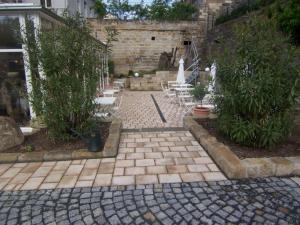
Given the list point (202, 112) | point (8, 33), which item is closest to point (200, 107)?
point (202, 112)

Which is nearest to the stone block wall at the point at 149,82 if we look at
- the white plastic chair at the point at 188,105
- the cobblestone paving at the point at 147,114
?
the cobblestone paving at the point at 147,114

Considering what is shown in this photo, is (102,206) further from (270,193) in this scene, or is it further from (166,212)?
(270,193)

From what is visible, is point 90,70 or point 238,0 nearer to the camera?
point 90,70

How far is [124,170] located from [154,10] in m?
19.8

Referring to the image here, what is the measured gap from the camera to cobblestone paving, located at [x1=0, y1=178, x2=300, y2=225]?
2400 mm

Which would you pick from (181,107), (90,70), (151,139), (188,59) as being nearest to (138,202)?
(151,139)

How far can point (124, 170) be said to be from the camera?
3.39 meters

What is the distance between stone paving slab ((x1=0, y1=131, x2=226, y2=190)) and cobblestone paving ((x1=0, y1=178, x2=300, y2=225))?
16cm

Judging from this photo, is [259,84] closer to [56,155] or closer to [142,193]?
[142,193]

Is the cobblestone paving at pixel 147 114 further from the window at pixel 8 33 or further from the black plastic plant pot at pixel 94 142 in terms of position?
the window at pixel 8 33

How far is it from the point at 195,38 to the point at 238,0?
13.6 ft

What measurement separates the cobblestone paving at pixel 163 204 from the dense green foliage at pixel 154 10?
1830cm

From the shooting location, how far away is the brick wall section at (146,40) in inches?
634

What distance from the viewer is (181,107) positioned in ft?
25.1
